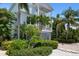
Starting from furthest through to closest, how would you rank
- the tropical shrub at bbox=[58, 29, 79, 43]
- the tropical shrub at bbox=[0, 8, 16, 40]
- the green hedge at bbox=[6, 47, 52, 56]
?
the tropical shrub at bbox=[0, 8, 16, 40] < the tropical shrub at bbox=[58, 29, 79, 43] < the green hedge at bbox=[6, 47, 52, 56]

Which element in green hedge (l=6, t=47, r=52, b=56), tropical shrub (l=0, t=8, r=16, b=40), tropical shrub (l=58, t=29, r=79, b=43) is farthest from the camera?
tropical shrub (l=0, t=8, r=16, b=40)

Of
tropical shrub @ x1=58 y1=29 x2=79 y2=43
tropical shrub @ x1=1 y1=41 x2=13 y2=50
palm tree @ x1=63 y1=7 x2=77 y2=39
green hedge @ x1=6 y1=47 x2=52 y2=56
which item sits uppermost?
palm tree @ x1=63 y1=7 x2=77 y2=39

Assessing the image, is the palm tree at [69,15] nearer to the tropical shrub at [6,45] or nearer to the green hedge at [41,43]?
the green hedge at [41,43]

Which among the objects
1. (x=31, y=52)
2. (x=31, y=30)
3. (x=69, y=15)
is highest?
(x=69, y=15)

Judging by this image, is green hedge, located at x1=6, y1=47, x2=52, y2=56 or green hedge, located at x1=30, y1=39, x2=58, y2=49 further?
green hedge, located at x1=30, y1=39, x2=58, y2=49

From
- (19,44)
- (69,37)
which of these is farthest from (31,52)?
(69,37)

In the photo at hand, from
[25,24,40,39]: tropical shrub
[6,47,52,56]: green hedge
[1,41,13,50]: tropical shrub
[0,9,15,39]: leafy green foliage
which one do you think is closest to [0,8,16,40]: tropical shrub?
[0,9,15,39]: leafy green foliage

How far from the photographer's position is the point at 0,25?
8641 millimetres

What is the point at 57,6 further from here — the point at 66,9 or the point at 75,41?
the point at 75,41

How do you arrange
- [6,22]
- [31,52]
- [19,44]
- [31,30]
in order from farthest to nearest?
[6,22] < [31,30] < [19,44] < [31,52]

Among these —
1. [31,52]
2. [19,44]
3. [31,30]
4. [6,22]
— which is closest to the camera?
[31,52]

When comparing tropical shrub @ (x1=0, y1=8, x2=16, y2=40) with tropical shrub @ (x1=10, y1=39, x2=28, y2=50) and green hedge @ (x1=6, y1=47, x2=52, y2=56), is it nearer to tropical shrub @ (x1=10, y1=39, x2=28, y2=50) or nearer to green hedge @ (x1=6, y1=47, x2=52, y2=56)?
tropical shrub @ (x1=10, y1=39, x2=28, y2=50)

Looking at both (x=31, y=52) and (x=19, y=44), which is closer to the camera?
(x=31, y=52)

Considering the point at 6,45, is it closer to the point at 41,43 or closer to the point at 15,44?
the point at 15,44
